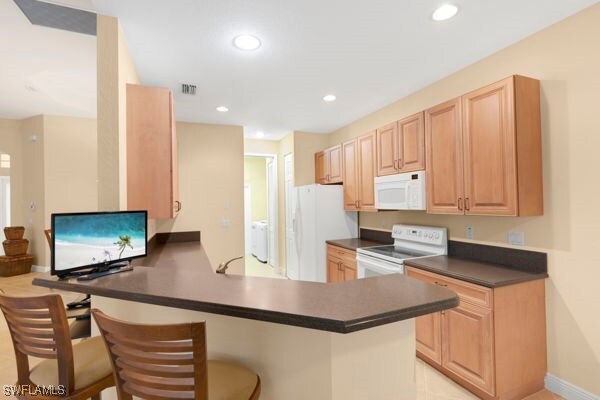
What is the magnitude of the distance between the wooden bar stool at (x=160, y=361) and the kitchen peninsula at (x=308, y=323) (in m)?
0.16

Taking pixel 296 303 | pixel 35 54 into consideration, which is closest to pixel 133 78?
pixel 35 54

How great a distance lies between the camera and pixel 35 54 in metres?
2.82

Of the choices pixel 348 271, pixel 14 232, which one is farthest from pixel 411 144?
pixel 14 232

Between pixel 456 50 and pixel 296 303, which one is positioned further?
pixel 456 50

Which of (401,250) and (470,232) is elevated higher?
(470,232)

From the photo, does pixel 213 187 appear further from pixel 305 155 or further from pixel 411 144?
pixel 411 144

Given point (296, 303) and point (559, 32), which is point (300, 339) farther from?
point (559, 32)

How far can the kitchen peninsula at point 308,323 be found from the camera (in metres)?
0.96

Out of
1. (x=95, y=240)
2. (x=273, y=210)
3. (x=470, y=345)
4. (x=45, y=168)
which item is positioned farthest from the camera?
(x=273, y=210)

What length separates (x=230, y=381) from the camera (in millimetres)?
1059

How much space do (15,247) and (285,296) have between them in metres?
6.41

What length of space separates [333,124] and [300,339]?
403cm

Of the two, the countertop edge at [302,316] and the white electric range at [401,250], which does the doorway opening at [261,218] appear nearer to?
the white electric range at [401,250]

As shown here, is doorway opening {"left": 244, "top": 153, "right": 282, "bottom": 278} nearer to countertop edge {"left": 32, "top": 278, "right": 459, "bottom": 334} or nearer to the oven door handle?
the oven door handle
